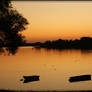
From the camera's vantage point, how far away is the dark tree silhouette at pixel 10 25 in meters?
18.8

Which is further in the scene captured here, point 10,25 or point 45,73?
point 45,73

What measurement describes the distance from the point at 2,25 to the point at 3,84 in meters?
13.6

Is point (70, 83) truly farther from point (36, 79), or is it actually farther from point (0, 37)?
point (0, 37)

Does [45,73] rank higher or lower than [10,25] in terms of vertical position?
lower

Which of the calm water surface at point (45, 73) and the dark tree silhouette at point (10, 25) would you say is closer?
the dark tree silhouette at point (10, 25)

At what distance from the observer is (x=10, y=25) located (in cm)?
2027

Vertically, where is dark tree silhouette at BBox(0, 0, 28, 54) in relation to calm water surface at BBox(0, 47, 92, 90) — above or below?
above

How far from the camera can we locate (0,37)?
18984 mm

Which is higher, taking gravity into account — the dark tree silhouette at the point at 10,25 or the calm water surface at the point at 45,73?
the dark tree silhouette at the point at 10,25

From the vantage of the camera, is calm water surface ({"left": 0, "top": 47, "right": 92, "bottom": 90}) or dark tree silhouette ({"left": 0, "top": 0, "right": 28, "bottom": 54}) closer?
dark tree silhouette ({"left": 0, "top": 0, "right": 28, "bottom": 54})

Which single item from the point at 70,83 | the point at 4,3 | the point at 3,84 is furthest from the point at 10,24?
the point at 70,83

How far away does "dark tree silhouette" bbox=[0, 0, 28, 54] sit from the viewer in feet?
61.8

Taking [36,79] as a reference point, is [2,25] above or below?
above

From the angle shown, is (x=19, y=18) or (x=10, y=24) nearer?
(x=10, y=24)
